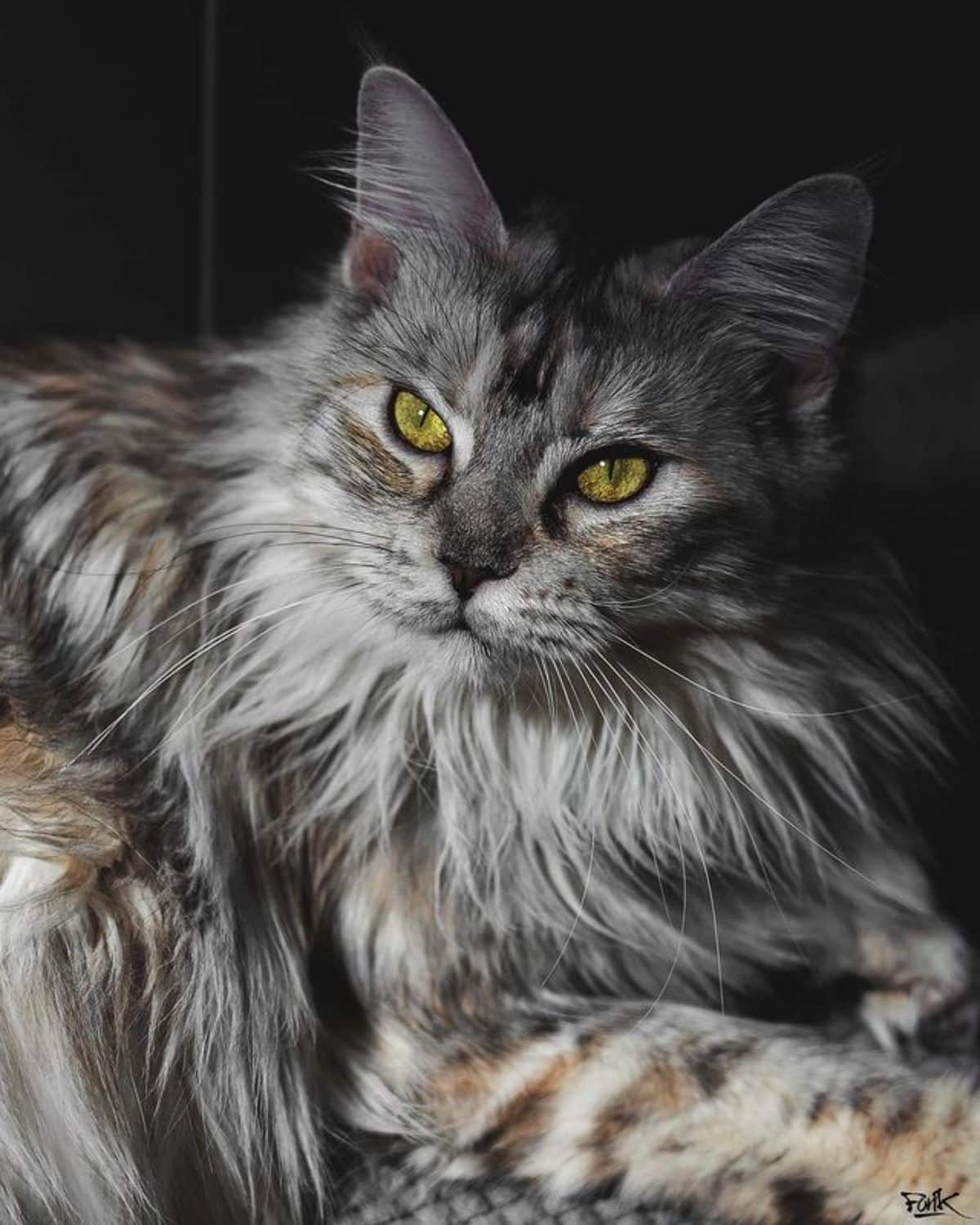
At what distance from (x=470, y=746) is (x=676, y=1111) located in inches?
15.3

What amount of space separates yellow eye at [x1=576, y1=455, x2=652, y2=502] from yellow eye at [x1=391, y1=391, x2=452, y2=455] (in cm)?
13

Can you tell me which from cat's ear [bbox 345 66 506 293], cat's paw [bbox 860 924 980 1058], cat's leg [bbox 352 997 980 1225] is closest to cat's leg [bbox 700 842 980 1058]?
cat's paw [bbox 860 924 980 1058]

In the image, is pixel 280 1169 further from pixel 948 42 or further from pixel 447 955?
pixel 948 42

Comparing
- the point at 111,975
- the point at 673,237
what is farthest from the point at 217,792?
the point at 673,237

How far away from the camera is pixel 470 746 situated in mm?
1331

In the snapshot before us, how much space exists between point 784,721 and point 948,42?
102 cm

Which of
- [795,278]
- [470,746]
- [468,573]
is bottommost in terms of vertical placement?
[470,746]

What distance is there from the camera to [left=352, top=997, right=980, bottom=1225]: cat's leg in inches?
46.1

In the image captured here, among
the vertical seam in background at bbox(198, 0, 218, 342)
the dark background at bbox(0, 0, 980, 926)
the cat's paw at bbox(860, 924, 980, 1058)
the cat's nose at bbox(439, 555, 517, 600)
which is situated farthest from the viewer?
the vertical seam in background at bbox(198, 0, 218, 342)

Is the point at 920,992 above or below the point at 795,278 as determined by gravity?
below

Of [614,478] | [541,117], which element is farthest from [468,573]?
[541,117]

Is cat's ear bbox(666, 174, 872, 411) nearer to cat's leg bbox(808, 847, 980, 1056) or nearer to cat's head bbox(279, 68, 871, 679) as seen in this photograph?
cat's head bbox(279, 68, 871, 679)

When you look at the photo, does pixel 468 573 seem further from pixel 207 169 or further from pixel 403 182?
pixel 207 169
